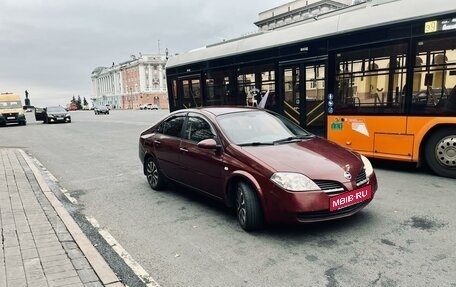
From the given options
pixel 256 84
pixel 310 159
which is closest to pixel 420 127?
pixel 310 159

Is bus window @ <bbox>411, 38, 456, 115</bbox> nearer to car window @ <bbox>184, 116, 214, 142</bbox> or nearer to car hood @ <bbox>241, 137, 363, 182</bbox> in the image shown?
car hood @ <bbox>241, 137, 363, 182</bbox>

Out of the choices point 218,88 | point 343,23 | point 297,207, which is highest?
point 343,23

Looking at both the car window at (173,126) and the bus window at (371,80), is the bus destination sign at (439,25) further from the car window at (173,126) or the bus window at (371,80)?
the car window at (173,126)

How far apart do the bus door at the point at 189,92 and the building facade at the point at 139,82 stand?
312 feet

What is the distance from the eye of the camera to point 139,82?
118 metres

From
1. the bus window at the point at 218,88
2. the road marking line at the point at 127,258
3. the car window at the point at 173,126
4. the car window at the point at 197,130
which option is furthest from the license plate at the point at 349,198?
the bus window at the point at 218,88

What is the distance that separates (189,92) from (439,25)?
8291 millimetres

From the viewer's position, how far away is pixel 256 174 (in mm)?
4594

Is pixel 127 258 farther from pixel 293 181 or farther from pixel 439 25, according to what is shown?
pixel 439 25

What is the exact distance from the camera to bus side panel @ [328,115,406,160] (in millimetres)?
7500

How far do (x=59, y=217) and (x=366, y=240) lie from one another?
4230mm

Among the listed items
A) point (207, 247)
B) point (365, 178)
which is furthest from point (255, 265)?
point (365, 178)

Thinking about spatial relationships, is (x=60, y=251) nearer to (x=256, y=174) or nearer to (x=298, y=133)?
(x=256, y=174)

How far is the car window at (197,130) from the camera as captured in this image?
5710 mm
